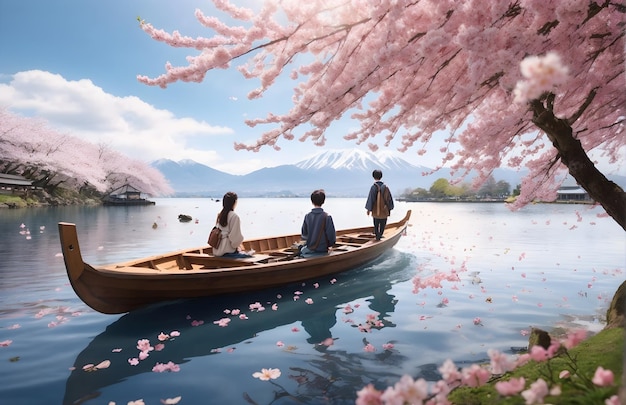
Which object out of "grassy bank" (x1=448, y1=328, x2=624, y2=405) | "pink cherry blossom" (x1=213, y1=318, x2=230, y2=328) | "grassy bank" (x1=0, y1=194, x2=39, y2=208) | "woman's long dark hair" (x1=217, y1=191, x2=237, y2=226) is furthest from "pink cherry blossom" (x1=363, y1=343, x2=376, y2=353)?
"grassy bank" (x1=0, y1=194, x2=39, y2=208)

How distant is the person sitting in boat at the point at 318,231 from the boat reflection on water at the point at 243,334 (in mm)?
750

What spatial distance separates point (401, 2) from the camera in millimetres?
3230

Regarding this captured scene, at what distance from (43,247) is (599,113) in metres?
17.2

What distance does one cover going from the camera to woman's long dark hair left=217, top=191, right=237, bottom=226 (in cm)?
690

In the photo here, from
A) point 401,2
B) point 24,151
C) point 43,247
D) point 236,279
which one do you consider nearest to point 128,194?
point 24,151

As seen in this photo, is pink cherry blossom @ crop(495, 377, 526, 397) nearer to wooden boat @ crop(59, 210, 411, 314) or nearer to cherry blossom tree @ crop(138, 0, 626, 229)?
cherry blossom tree @ crop(138, 0, 626, 229)

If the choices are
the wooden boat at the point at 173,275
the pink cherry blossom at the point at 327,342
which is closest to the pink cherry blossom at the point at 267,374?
the pink cherry blossom at the point at 327,342

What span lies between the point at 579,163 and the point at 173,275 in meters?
5.83

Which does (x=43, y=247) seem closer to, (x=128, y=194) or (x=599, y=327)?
(x=599, y=327)

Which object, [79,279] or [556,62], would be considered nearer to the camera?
[556,62]

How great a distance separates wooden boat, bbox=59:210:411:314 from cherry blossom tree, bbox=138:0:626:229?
8.50 ft

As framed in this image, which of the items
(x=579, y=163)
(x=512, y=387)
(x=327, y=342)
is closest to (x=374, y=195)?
(x=327, y=342)

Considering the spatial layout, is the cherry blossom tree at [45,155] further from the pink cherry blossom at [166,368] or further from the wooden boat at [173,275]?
the pink cherry blossom at [166,368]

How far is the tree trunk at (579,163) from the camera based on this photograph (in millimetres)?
4121
